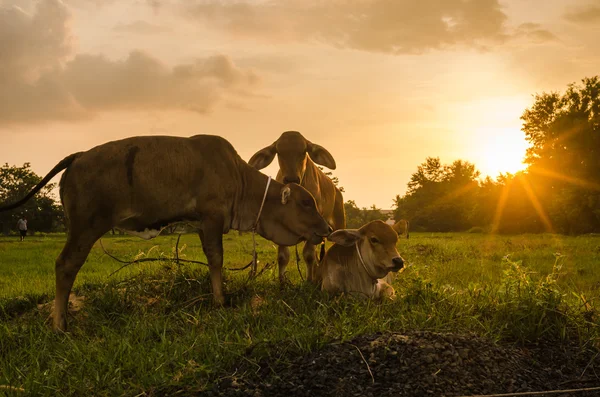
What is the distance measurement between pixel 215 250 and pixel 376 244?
1884mm

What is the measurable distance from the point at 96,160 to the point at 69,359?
2.26 meters

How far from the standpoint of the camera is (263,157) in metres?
8.29

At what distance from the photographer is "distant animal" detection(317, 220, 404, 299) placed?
664 cm

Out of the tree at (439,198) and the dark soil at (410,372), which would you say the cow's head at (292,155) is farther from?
the tree at (439,198)

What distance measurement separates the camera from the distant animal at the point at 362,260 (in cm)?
664

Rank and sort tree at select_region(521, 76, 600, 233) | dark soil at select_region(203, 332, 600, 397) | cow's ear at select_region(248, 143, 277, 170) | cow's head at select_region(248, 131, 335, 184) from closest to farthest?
dark soil at select_region(203, 332, 600, 397) < cow's head at select_region(248, 131, 335, 184) < cow's ear at select_region(248, 143, 277, 170) < tree at select_region(521, 76, 600, 233)

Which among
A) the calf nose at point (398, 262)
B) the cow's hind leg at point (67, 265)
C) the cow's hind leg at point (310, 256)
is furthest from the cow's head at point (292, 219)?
the cow's hind leg at point (67, 265)

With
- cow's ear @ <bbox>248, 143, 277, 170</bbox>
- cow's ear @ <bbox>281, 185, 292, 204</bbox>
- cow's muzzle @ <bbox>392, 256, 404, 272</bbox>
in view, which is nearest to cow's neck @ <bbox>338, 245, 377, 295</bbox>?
cow's muzzle @ <bbox>392, 256, 404, 272</bbox>

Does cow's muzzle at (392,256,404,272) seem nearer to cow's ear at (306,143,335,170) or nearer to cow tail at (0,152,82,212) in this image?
cow's ear at (306,143,335,170)

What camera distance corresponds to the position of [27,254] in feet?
59.3

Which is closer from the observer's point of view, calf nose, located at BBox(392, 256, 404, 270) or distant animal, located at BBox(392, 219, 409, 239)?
calf nose, located at BBox(392, 256, 404, 270)

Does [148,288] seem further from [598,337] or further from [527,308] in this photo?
[598,337]

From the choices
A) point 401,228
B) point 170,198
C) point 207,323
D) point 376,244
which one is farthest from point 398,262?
point 170,198

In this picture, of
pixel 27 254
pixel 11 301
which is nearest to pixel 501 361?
pixel 11 301
